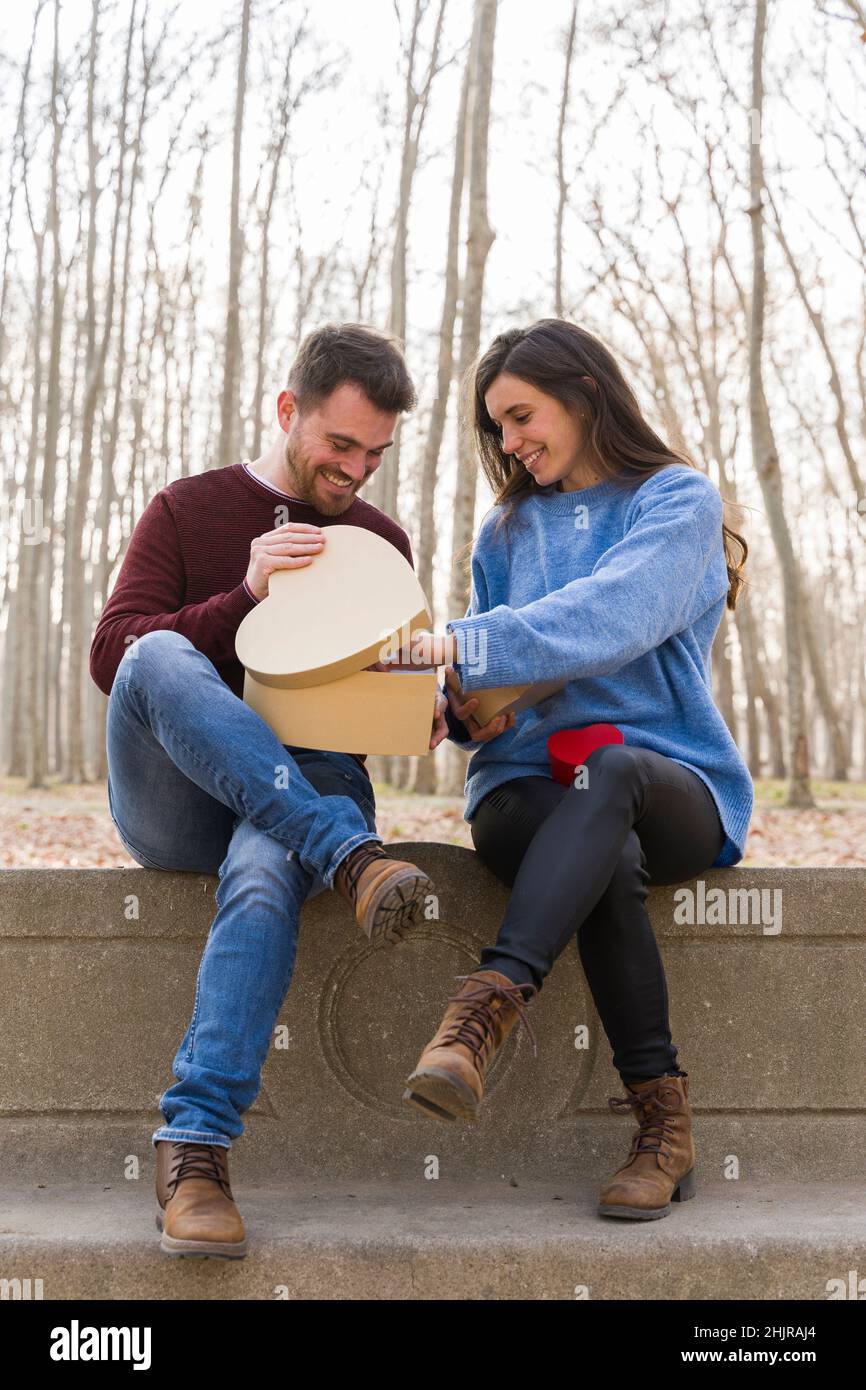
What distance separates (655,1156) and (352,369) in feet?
5.85

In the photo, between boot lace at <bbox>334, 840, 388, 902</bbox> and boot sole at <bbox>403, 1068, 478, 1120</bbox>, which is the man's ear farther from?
boot sole at <bbox>403, 1068, 478, 1120</bbox>

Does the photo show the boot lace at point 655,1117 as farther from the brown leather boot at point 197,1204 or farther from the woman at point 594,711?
→ the brown leather boot at point 197,1204

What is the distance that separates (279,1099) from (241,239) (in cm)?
1208

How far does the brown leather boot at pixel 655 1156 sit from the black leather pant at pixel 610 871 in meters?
0.04

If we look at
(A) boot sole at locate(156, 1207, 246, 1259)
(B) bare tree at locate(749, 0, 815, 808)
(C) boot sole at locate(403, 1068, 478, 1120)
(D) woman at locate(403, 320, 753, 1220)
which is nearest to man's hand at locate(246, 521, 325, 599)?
(D) woman at locate(403, 320, 753, 1220)

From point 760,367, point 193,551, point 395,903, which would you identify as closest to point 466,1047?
point 395,903

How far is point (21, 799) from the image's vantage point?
563 inches

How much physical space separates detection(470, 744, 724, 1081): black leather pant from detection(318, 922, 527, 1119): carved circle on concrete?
0.87ft

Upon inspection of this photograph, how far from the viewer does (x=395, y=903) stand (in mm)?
2025

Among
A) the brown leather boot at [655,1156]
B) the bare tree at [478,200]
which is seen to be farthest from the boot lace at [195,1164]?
the bare tree at [478,200]

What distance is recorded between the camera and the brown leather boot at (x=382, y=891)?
6.66 feet
